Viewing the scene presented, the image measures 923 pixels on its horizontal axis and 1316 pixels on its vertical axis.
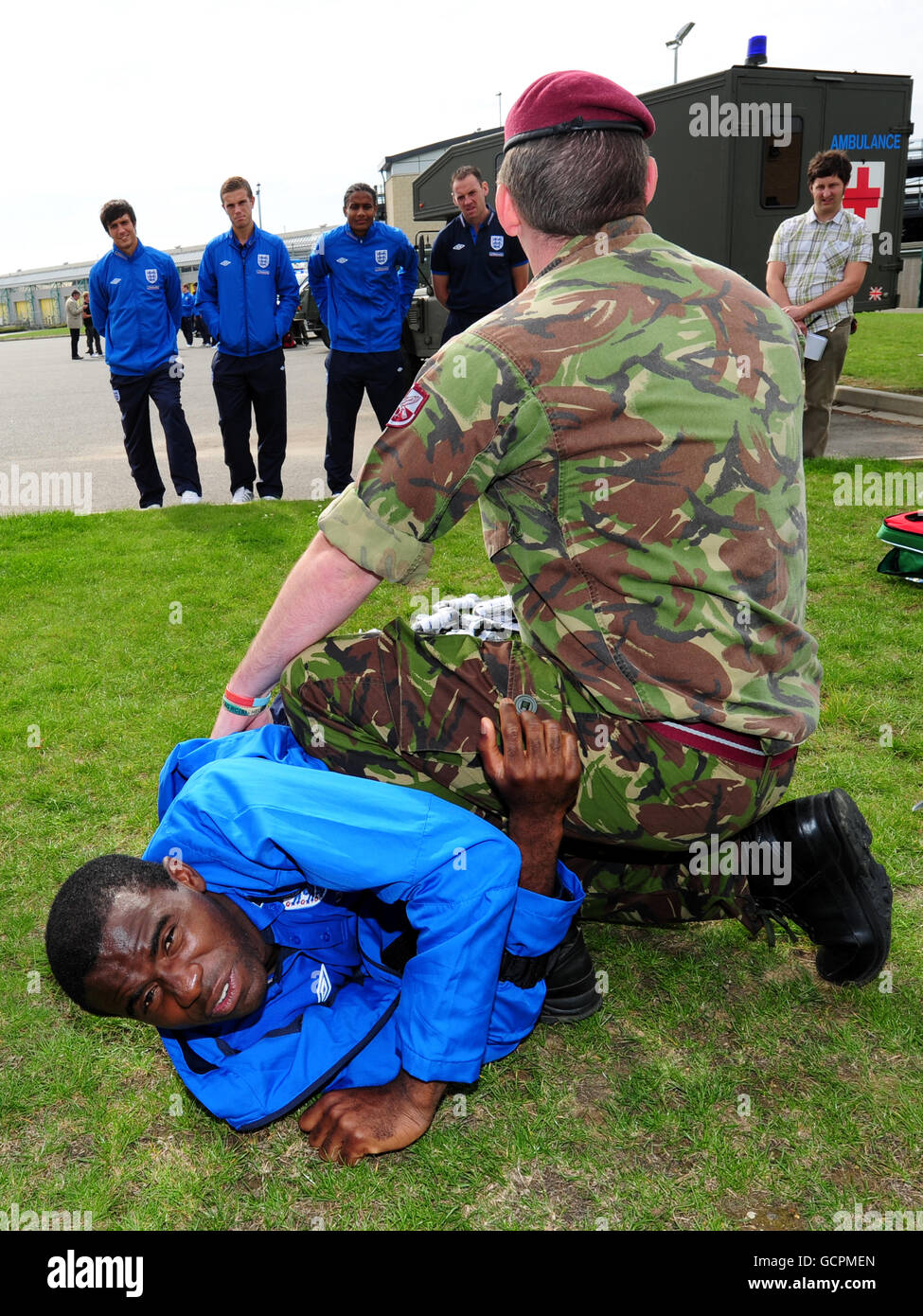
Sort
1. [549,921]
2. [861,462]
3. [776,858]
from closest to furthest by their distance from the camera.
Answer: [549,921], [776,858], [861,462]

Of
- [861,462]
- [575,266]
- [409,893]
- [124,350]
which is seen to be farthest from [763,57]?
[409,893]

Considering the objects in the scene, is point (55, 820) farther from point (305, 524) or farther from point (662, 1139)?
point (305, 524)

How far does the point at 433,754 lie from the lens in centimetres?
235

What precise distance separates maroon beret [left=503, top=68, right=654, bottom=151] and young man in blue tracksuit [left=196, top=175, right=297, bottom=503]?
5861mm

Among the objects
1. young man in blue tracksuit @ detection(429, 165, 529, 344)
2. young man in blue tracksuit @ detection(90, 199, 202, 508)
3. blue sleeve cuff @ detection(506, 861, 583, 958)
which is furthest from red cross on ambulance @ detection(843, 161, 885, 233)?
blue sleeve cuff @ detection(506, 861, 583, 958)

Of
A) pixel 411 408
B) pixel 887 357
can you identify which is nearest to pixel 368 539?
pixel 411 408

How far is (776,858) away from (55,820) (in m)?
2.38

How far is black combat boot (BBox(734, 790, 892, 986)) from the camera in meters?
2.48

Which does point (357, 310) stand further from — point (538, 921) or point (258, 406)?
point (538, 921)

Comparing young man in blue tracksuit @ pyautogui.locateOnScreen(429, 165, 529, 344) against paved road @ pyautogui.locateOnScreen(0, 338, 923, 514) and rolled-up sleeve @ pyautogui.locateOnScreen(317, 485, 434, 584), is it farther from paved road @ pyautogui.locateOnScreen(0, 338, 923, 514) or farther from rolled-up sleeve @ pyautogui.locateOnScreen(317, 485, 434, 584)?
rolled-up sleeve @ pyautogui.locateOnScreen(317, 485, 434, 584)

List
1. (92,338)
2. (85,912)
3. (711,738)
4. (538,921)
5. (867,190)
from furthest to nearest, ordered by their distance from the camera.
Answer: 1. (92,338)
2. (867,190)
3. (538,921)
4. (711,738)
5. (85,912)

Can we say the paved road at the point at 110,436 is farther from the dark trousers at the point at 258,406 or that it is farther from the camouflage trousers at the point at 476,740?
the camouflage trousers at the point at 476,740

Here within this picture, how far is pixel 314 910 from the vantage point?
8.17 ft

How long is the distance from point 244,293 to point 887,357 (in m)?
10.5
